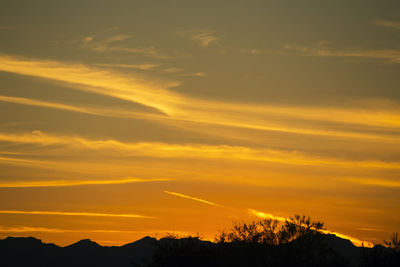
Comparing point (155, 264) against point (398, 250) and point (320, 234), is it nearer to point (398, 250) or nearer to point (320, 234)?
point (320, 234)

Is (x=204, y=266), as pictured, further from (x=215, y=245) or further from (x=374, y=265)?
(x=374, y=265)

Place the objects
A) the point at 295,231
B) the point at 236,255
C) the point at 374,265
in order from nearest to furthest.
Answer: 1. the point at 374,265
2. the point at 236,255
3. the point at 295,231

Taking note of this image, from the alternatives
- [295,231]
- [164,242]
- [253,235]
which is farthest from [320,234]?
[164,242]

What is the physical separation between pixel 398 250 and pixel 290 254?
38.3ft

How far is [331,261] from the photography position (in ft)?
196

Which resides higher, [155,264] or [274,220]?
[274,220]

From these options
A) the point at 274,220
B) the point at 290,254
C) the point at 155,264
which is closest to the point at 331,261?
the point at 290,254

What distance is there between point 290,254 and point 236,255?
586 cm

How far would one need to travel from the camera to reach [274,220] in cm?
6769

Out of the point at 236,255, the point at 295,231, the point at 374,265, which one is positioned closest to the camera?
the point at 374,265

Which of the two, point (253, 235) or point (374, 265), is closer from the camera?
point (374, 265)

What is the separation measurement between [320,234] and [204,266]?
14107 mm

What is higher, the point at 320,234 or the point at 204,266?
the point at 320,234

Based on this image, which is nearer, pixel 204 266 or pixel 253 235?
pixel 204 266
